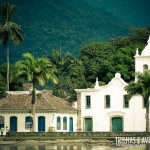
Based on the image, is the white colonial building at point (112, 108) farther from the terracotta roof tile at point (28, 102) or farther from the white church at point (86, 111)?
the terracotta roof tile at point (28, 102)

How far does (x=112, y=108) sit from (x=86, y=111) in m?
3.30

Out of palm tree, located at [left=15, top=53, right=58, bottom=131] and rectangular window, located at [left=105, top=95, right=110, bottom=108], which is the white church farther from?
palm tree, located at [left=15, top=53, right=58, bottom=131]

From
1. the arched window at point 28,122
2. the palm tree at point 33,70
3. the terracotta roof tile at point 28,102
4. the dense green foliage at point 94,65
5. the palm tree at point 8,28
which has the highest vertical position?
the palm tree at point 8,28

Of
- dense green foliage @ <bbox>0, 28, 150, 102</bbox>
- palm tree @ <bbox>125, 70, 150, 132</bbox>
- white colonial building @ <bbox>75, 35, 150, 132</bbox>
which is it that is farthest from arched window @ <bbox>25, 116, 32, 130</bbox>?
palm tree @ <bbox>125, 70, 150, 132</bbox>

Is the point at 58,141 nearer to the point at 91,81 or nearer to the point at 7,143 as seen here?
the point at 7,143

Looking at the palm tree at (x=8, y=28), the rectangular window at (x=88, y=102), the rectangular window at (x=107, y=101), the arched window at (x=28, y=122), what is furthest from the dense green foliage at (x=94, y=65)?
the arched window at (x=28, y=122)

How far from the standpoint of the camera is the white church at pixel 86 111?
274ft

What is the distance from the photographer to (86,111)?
284ft

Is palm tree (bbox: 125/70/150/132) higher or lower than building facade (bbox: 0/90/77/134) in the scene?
higher

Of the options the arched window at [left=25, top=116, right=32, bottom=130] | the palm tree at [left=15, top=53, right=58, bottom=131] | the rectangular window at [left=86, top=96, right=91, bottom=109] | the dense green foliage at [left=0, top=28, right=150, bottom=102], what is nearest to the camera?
the palm tree at [left=15, top=53, right=58, bottom=131]

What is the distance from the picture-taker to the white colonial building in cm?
8375

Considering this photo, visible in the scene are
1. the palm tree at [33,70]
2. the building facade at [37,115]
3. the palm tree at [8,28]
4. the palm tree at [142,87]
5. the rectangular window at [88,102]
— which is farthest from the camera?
the palm tree at [8,28]

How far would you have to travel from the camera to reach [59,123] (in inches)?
3342

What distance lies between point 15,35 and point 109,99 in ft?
78.8
